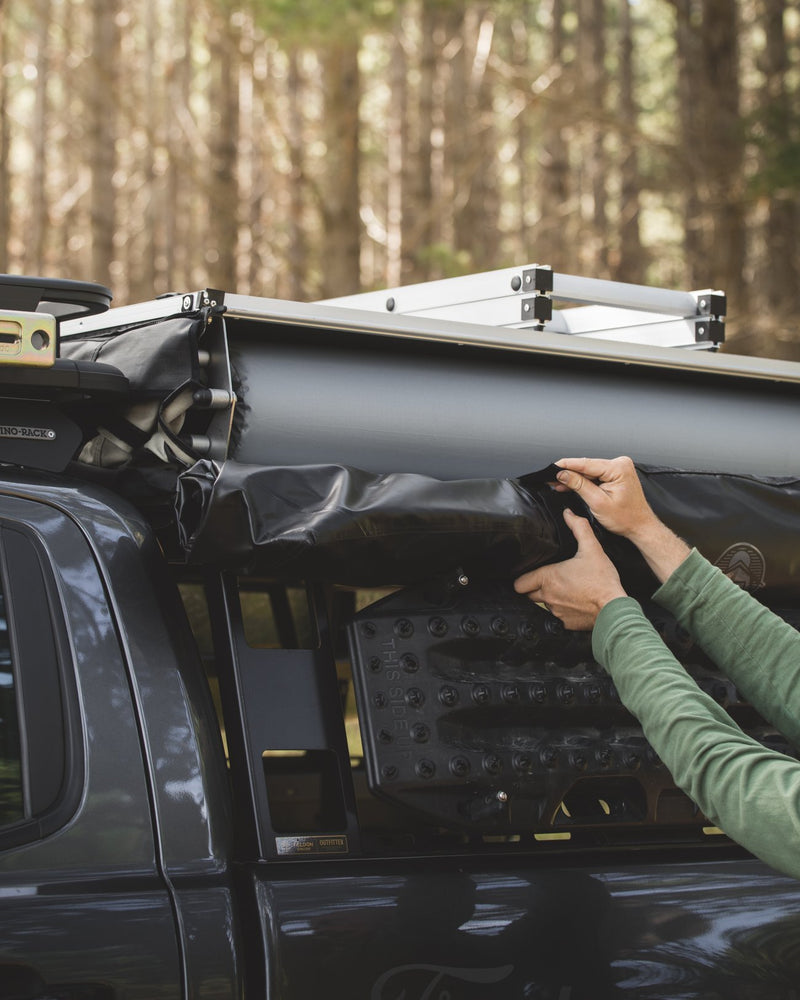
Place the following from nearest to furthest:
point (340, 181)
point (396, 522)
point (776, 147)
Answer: point (396, 522) < point (776, 147) < point (340, 181)

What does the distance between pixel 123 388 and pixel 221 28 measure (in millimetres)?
12627

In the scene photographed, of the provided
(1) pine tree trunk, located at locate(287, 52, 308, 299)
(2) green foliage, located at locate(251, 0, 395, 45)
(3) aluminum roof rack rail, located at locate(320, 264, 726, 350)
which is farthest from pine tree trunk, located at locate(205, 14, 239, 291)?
(3) aluminum roof rack rail, located at locate(320, 264, 726, 350)

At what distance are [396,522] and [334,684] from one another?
332 mm

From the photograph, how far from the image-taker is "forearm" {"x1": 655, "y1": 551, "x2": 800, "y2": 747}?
2.46 meters

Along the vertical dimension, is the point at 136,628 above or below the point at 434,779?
above

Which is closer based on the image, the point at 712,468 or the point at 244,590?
the point at 712,468

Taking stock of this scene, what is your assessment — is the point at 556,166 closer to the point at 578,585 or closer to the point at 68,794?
the point at 578,585

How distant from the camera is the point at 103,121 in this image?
17.8 metres

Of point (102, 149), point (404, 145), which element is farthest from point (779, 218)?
point (404, 145)

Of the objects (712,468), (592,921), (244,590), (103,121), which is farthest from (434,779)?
(103,121)

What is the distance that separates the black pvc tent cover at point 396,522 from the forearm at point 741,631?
0.16 m

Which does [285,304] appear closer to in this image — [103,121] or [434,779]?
[434,779]

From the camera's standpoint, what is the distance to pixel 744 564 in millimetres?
2730

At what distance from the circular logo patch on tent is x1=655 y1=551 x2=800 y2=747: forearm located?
8.9 inches
